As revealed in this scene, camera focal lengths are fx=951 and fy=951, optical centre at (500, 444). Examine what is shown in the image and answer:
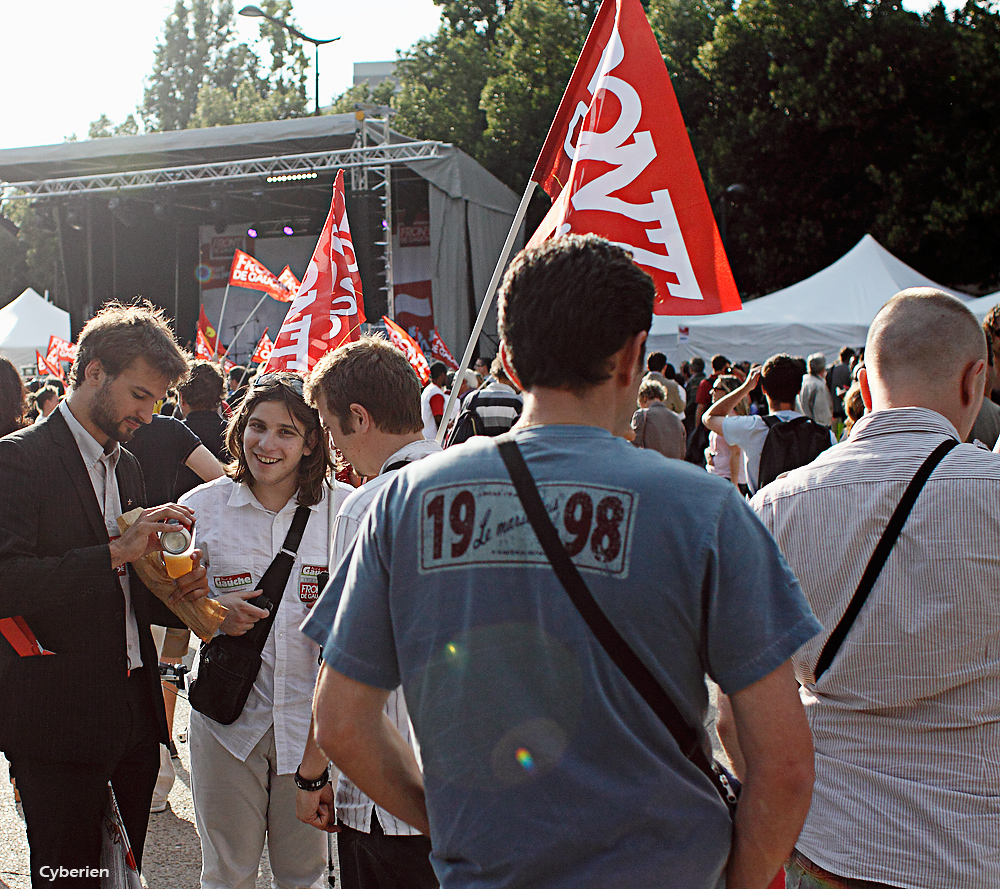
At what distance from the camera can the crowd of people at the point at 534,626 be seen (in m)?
1.27

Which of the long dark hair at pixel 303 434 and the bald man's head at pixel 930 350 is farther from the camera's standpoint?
the long dark hair at pixel 303 434

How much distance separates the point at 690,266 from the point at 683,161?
42 centimetres

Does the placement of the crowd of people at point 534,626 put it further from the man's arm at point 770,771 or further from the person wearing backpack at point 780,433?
the person wearing backpack at point 780,433

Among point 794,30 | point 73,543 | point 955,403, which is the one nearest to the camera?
point 955,403

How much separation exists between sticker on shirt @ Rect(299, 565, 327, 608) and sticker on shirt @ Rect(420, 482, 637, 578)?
1520 mm

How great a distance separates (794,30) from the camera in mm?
21922

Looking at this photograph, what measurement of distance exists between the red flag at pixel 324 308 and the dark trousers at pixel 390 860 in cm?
438

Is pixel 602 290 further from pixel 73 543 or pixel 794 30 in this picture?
pixel 794 30

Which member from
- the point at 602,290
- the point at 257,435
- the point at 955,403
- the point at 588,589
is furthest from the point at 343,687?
the point at 257,435

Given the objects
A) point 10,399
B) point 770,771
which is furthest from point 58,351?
point 770,771

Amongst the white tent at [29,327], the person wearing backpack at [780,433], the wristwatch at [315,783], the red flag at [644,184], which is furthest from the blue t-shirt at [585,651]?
the white tent at [29,327]

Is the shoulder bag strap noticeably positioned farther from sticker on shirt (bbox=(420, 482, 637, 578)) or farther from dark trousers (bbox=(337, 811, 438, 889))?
sticker on shirt (bbox=(420, 482, 637, 578))

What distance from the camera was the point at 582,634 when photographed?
4.15 feet

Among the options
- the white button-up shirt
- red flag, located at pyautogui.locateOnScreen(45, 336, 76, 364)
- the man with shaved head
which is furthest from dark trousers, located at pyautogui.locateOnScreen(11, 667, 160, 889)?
red flag, located at pyautogui.locateOnScreen(45, 336, 76, 364)
